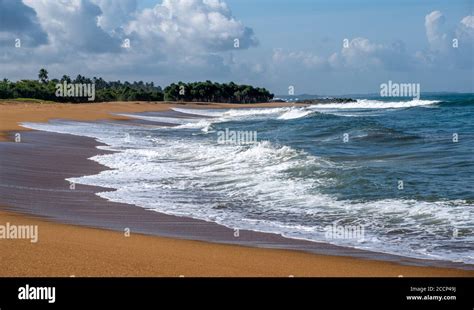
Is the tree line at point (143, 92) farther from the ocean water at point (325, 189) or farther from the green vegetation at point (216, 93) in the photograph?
the ocean water at point (325, 189)

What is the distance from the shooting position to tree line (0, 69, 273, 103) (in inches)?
3841

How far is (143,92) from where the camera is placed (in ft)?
408

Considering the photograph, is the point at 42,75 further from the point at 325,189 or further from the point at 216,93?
the point at 325,189

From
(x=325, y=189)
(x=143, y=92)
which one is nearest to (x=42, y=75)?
(x=143, y=92)

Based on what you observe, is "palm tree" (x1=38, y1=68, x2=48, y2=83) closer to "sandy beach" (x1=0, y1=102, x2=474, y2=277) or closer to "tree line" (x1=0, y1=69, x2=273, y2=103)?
"tree line" (x1=0, y1=69, x2=273, y2=103)

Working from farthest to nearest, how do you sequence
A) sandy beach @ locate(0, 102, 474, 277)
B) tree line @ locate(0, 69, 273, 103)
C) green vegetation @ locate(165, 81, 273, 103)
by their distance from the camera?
green vegetation @ locate(165, 81, 273, 103) → tree line @ locate(0, 69, 273, 103) → sandy beach @ locate(0, 102, 474, 277)

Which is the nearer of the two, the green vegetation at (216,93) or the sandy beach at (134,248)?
the sandy beach at (134,248)

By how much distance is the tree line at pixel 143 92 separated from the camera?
97562mm

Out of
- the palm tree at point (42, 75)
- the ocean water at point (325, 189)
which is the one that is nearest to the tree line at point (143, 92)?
the palm tree at point (42, 75)

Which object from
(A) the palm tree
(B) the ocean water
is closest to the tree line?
(A) the palm tree

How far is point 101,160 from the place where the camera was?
22484 millimetres
